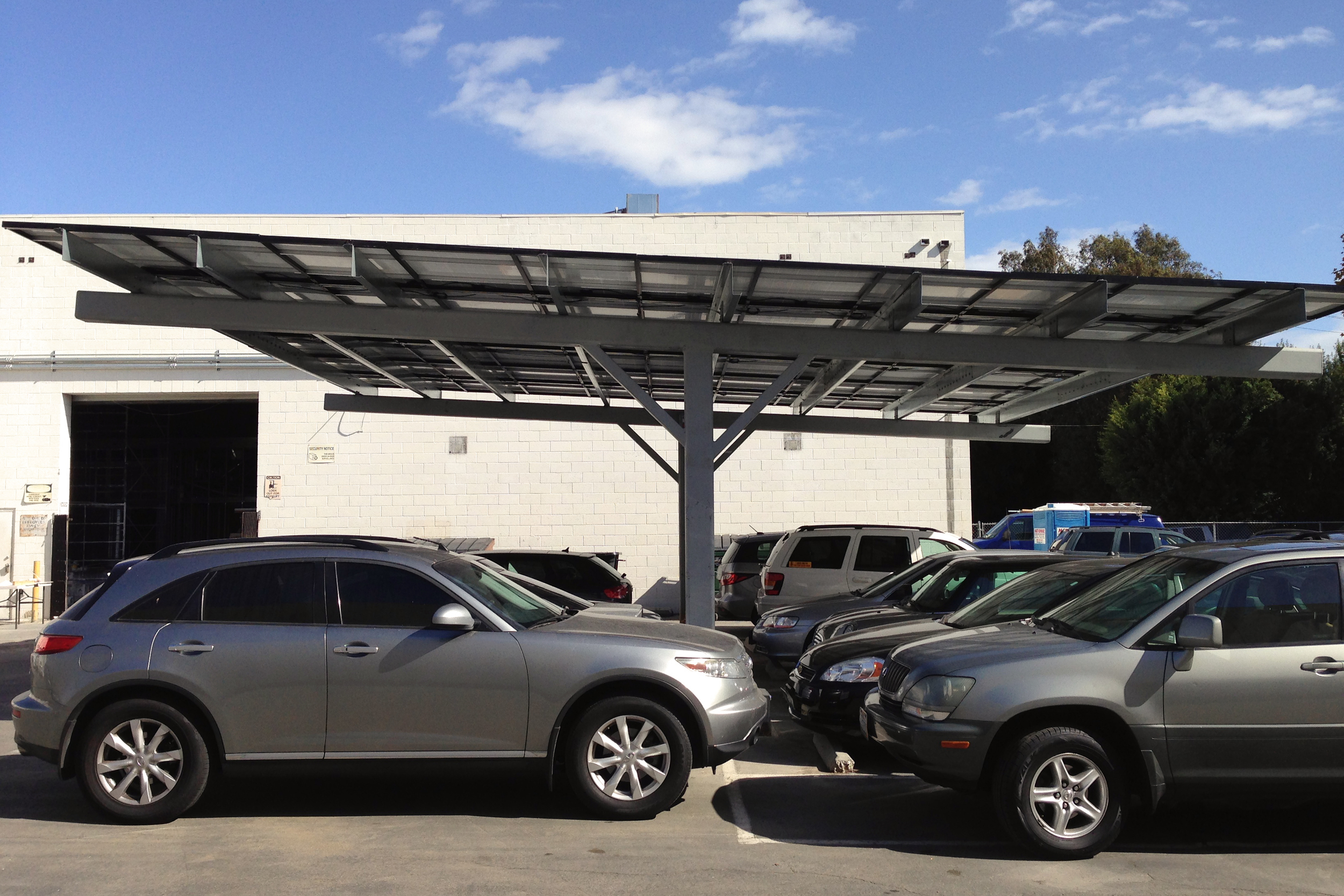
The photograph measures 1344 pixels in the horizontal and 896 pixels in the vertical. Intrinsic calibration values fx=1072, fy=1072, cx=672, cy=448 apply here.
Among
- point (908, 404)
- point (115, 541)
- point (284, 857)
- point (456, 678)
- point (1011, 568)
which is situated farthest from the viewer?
point (115, 541)

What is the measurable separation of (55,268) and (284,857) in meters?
23.0

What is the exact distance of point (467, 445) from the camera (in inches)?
934

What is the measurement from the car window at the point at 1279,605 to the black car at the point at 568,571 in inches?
317

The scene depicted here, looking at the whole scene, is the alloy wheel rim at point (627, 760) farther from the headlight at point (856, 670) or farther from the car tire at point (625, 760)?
the headlight at point (856, 670)

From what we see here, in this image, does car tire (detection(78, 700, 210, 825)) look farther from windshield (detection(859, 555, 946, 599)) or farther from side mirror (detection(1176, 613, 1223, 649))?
windshield (detection(859, 555, 946, 599))

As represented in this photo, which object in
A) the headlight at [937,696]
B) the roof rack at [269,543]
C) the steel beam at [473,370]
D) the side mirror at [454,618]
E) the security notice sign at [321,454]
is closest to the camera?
the headlight at [937,696]

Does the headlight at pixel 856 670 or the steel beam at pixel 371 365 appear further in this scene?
the steel beam at pixel 371 365

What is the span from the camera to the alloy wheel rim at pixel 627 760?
657cm

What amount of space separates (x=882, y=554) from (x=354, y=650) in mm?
9037

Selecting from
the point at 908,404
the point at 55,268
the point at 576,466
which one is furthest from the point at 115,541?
the point at 908,404

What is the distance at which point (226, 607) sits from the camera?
22.3 ft

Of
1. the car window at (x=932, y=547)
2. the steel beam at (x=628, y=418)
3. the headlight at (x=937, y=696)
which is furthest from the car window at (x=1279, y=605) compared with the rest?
the steel beam at (x=628, y=418)

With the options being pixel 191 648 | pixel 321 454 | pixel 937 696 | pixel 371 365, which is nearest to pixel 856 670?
pixel 937 696

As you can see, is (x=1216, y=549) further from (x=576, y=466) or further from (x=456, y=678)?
(x=576, y=466)
